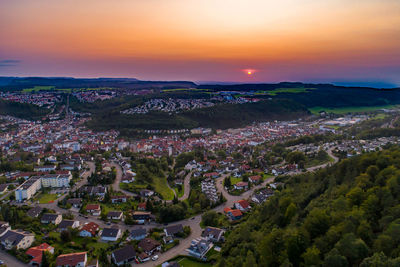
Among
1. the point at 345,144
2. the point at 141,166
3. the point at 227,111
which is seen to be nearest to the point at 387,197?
the point at 141,166

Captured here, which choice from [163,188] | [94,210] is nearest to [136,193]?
[163,188]

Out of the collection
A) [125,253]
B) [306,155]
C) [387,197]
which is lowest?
[125,253]

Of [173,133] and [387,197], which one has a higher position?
[387,197]

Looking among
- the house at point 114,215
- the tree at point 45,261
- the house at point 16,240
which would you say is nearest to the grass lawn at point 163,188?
the house at point 114,215

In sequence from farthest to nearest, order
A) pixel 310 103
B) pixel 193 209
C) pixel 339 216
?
pixel 310 103
pixel 193 209
pixel 339 216

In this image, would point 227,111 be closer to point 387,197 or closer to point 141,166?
point 141,166

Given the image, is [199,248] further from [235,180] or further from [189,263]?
[235,180]
